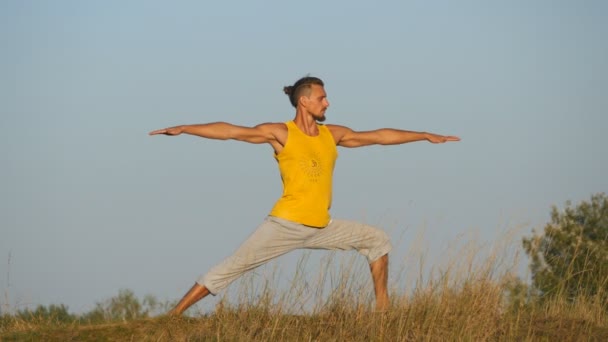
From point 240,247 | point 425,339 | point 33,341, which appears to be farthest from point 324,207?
point 33,341

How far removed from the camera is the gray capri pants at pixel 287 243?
9.05m

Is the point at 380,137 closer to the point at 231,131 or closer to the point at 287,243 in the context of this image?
the point at 287,243

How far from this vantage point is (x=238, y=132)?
29.7ft

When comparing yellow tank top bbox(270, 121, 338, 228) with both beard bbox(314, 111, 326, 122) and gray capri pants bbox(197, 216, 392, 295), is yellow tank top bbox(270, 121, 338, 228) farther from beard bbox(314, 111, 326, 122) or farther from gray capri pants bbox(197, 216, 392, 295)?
beard bbox(314, 111, 326, 122)

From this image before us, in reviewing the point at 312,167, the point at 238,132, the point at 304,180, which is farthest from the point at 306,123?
the point at 238,132

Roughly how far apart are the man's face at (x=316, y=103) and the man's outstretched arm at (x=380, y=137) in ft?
1.14

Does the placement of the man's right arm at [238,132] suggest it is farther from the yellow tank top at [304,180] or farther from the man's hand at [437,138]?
the man's hand at [437,138]

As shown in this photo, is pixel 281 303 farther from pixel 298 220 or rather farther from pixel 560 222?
pixel 560 222

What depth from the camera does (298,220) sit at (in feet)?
29.9

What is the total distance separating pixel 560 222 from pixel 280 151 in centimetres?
1371

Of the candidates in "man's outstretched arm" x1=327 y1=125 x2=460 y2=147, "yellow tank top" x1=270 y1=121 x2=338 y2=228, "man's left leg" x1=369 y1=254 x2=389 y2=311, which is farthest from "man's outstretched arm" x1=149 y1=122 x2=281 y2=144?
"man's left leg" x1=369 y1=254 x2=389 y2=311

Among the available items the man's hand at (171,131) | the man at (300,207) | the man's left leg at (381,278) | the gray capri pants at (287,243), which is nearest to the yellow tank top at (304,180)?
the man at (300,207)

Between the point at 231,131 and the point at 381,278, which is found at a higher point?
the point at 231,131

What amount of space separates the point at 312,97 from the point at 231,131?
91 cm
